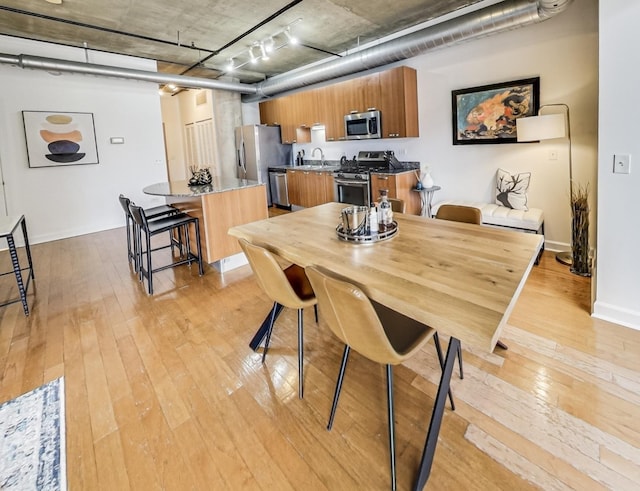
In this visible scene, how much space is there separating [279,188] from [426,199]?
323 cm

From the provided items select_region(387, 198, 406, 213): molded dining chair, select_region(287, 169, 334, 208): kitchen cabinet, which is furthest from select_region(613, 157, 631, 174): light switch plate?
select_region(287, 169, 334, 208): kitchen cabinet

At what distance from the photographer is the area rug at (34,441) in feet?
4.76

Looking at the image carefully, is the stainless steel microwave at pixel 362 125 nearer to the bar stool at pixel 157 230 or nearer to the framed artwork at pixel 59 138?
the bar stool at pixel 157 230

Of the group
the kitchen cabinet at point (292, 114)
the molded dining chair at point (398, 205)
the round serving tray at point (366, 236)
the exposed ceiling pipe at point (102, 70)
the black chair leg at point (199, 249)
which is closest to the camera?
the round serving tray at point (366, 236)

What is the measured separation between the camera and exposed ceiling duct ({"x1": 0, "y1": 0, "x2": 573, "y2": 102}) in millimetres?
3375

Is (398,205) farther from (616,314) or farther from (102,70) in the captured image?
(102,70)

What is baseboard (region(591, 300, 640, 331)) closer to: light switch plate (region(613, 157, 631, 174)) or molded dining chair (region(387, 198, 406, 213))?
light switch plate (region(613, 157, 631, 174))

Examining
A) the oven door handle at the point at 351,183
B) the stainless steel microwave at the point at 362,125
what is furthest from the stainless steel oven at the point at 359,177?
the stainless steel microwave at the point at 362,125

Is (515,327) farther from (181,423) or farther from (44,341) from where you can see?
(44,341)

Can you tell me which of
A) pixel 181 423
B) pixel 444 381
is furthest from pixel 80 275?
pixel 444 381

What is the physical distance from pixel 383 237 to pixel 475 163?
126 inches

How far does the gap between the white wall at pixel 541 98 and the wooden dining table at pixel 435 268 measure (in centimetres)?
249

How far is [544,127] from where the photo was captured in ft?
10.8

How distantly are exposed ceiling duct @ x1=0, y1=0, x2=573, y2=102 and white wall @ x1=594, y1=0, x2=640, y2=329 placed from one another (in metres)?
1.28
